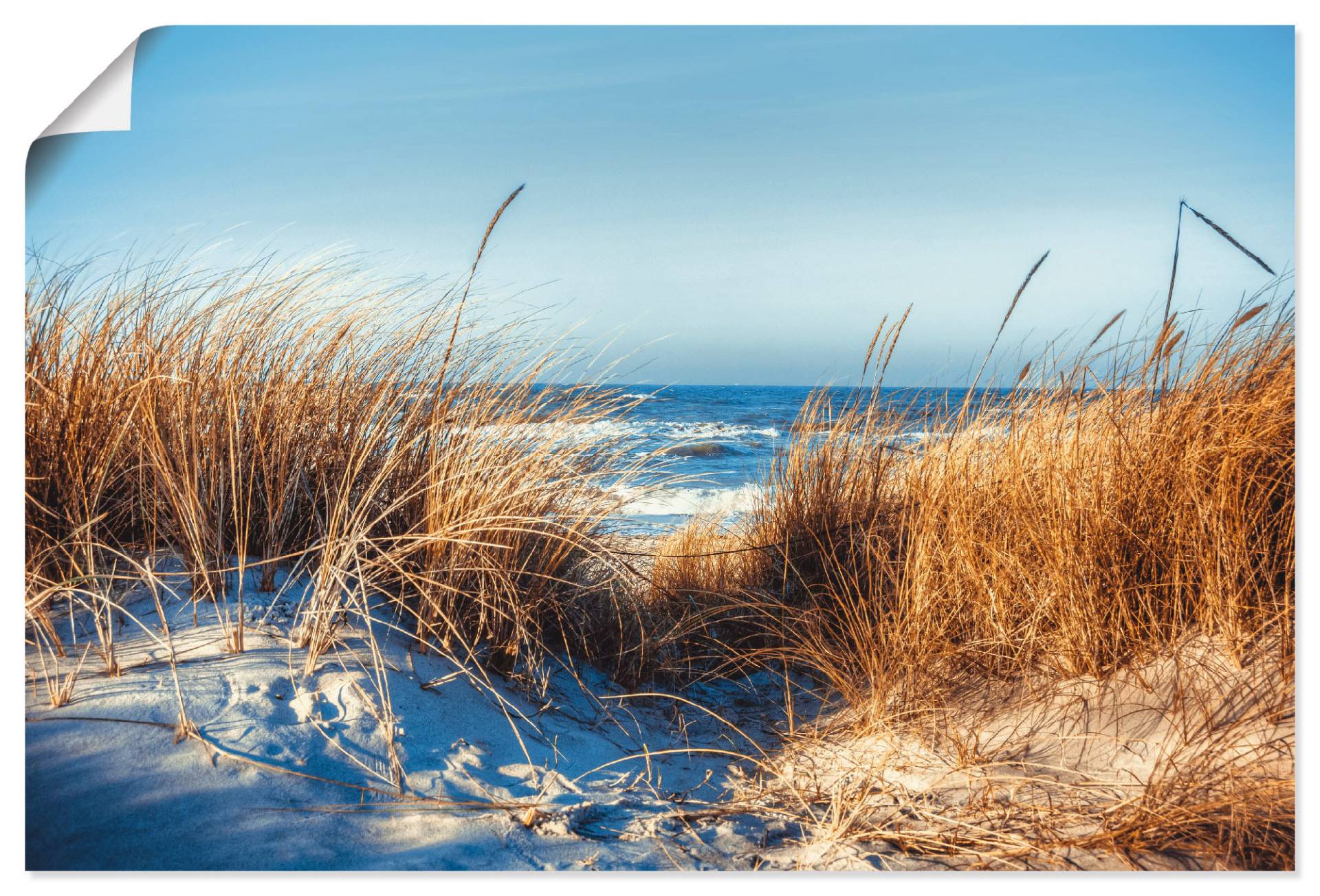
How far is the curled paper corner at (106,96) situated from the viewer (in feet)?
5.27

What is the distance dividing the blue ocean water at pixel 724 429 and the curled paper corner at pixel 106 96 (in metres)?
1.32

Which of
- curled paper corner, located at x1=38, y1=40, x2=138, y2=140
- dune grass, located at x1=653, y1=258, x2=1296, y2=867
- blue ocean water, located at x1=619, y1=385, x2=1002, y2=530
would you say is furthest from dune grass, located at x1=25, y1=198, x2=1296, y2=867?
curled paper corner, located at x1=38, y1=40, x2=138, y2=140

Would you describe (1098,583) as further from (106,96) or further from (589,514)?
(106,96)

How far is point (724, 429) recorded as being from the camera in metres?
4.83

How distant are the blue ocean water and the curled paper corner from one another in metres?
1.32

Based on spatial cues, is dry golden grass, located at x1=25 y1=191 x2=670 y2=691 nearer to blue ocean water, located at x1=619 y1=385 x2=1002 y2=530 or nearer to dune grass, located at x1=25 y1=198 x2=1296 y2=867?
dune grass, located at x1=25 y1=198 x2=1296 y2=867

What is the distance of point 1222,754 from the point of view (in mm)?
1314

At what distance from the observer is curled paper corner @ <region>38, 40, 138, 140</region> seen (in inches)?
63.3

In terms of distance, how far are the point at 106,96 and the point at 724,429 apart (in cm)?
367

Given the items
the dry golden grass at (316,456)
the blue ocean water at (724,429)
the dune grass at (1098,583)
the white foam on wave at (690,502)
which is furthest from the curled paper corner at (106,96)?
the dune grass at (1098,583)

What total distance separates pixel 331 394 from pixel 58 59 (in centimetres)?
89

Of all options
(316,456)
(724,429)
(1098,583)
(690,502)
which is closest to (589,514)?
(316,456)

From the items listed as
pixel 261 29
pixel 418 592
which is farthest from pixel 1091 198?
pixel 261 29
